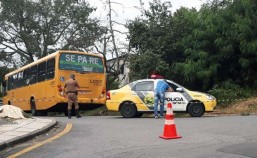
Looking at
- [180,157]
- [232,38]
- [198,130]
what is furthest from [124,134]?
[232,38]

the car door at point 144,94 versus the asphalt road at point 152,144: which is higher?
the car door at point 144,94

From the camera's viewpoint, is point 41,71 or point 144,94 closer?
point 144,94

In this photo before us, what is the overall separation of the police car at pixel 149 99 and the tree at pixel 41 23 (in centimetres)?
2497

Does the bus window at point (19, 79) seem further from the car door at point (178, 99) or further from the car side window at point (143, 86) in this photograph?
the car door at point (178, 99)

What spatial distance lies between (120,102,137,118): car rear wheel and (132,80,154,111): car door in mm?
203

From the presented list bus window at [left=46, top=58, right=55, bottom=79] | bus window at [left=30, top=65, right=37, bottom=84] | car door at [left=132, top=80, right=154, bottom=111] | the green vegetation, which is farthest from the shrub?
bus window at [left=30, top=65, right=37, bottom=84]

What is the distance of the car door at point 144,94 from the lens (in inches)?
651

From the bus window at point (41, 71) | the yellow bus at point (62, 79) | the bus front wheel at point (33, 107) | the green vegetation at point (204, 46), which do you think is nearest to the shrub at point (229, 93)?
the green vegetation at point (204, 46)

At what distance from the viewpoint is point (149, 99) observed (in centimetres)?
1652

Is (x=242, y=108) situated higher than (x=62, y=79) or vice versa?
(x=62, y=79)

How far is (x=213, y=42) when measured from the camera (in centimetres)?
2288

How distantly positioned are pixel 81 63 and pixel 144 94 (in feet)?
16.3

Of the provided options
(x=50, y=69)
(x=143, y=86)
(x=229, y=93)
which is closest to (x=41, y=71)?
(x=50, y=69)

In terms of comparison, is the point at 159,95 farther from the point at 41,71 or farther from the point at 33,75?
the point at 33,75
